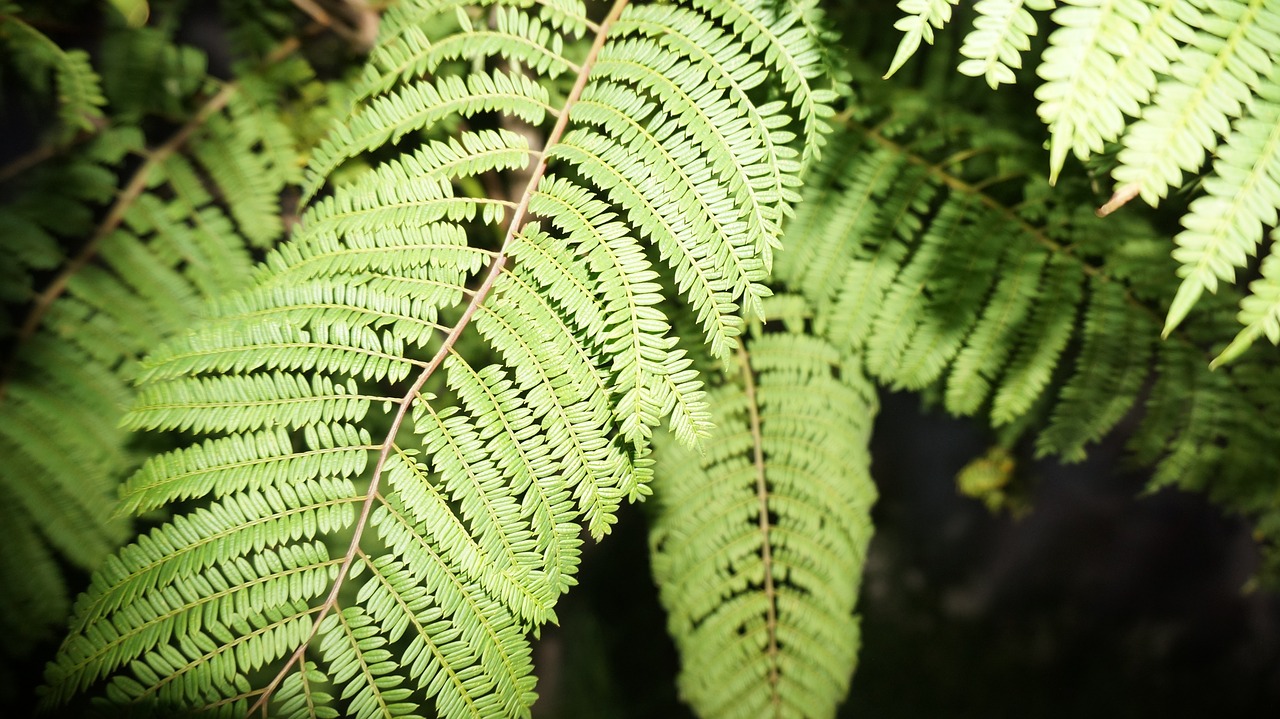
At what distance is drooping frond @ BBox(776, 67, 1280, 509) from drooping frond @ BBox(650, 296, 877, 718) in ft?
0.48

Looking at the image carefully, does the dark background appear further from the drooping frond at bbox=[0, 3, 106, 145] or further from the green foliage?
the drooping frond at bbox=[0, 3, 106, 145]

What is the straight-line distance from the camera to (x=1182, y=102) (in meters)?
0.64

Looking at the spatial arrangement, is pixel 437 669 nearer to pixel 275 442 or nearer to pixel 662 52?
pixel 275 442

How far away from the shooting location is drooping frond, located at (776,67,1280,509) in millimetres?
1306

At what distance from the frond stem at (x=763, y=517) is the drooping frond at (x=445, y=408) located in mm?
556

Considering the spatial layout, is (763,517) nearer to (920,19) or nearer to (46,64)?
(920,19)

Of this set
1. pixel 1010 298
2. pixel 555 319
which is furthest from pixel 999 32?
pixel 1010 298

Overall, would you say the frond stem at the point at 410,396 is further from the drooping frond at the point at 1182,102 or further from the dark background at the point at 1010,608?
the dark background at the point at 1010,608

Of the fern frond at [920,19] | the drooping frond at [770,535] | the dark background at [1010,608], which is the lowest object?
the dark background at [1010,608]

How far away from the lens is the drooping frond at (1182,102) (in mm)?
611

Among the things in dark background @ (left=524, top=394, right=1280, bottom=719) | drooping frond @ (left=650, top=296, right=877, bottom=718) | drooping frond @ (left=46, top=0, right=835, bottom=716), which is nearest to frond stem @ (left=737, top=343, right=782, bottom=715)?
drooping frond @ (left=650, top=296, right=877, bottom=718)

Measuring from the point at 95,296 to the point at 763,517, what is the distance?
1.53m

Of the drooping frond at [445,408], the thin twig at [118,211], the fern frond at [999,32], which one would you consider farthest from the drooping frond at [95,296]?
the fern frond at [999,32]

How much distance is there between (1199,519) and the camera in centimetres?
262
